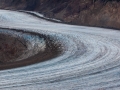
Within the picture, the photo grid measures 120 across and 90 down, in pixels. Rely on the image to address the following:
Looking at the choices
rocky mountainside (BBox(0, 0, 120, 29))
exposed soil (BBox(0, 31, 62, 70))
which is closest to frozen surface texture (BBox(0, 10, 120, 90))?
exposed soil (BBox(0, 31, 62, 70))

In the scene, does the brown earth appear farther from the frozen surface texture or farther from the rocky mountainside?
the rocky mountainside

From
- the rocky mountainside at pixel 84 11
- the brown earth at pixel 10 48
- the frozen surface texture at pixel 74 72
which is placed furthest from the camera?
the rocky mountainside at pixel 84 11

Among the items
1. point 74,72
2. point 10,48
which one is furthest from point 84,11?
point 74,72

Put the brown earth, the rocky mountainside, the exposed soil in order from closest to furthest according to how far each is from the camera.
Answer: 1. the exposed soil
2. the brown earth
3. the rocky mountainside

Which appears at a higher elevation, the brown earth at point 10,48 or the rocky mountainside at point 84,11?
the rocky mountainside at point 84,11

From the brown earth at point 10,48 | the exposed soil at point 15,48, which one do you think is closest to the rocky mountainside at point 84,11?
the exposed soil at point 15,48

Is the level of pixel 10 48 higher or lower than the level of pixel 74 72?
lower

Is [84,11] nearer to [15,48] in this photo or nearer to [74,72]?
[15,48]

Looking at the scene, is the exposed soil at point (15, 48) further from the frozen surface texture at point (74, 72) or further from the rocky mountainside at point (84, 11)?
the rocky mountainside at point (84, 11)

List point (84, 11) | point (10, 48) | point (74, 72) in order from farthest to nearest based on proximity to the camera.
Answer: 1. point (84, 11)
2. point (10, 48)
3. point (74, 72)
